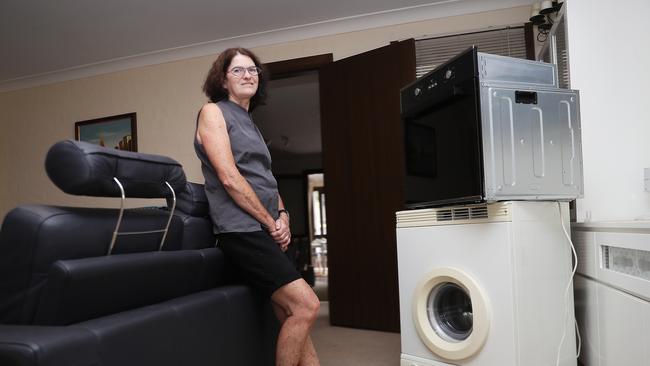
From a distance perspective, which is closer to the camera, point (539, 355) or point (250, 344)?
point (250, 344)

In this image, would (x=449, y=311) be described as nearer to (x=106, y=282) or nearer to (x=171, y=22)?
(x=106, y=282)

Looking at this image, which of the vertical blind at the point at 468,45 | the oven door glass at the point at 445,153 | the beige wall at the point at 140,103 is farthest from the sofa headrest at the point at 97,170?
the beige wall at the point at 140,103

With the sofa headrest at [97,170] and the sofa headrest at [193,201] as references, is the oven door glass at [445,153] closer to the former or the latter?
the sofa headrest at [193,201]

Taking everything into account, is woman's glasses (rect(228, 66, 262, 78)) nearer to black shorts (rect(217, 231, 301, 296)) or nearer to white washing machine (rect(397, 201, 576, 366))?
black shorts (rect(217, 231, 301, 296))

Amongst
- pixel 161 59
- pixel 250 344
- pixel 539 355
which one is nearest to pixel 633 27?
pixel 539 355

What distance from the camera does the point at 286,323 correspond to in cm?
165

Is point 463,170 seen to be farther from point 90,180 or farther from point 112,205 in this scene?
point 112,205

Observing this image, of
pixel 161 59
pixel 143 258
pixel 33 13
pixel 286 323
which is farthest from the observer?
pixel 161 59

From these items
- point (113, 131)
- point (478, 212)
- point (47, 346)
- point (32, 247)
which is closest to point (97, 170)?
point (32, 247)

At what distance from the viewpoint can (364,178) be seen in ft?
11.7

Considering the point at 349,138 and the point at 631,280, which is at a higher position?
the point at 349,138

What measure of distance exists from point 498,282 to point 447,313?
0.41m

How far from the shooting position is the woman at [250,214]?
1.59 metres

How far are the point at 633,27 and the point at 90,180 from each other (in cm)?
219
